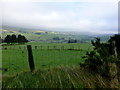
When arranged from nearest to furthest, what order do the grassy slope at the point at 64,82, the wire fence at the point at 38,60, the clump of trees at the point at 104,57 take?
the grassy slope at the point at 64,82 < the clump of trees at the point at 104,57 < the wire fence at the point at 38,60

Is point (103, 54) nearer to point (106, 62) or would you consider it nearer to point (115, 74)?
point (106, 62)

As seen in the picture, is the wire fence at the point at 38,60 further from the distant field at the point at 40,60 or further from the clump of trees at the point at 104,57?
the clump of trees at the point at 104,57

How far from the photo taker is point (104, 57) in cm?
485

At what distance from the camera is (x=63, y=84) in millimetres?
4211

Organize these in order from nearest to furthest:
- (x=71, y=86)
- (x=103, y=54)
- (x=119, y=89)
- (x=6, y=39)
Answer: (x=119, y=89) → (x=71, y=86) → (x=103, y=54) → (x=6, y=39)

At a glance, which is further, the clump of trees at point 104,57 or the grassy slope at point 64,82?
the clump of trees at point 104,57

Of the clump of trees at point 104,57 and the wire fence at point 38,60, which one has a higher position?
the clump of trees at point 104,57

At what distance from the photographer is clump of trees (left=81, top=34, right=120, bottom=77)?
4605mm

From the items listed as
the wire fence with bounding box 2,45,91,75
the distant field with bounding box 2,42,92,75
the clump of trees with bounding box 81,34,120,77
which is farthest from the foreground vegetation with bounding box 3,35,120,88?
the wire fence with bounding box 2,45,91,75

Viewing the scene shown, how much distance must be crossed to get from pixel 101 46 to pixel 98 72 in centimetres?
120

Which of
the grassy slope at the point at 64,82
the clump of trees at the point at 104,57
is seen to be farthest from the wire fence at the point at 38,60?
the clump of trees at the point at 104,57

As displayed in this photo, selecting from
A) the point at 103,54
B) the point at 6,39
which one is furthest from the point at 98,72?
the point at 6,39

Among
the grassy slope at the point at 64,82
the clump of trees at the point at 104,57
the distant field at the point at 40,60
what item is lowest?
the distant field at the point at 40,60

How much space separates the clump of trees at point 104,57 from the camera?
4.61 metres
